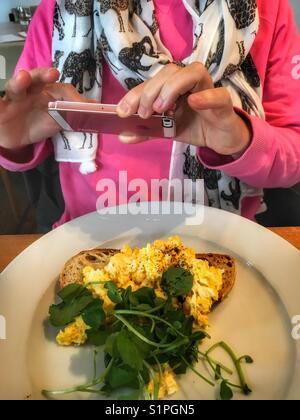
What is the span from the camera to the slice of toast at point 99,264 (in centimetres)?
49

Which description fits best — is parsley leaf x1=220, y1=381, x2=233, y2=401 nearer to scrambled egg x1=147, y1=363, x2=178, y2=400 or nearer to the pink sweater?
scrambled egg x1=147, y1=363, x2=178, y2=400

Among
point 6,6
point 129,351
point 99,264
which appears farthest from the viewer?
point 6,6

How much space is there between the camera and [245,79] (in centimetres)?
62

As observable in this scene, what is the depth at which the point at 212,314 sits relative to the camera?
1.56ft

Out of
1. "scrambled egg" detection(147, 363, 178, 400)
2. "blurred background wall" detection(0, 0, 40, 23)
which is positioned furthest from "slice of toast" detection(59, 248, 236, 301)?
"blurred background wall" detection(0, 0, 40, 23)

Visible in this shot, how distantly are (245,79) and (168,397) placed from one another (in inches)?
18.5

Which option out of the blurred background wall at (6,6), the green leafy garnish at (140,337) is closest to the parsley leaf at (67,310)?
the green leafy garnish at (140,337)

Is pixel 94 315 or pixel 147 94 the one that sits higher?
pixel 147 94

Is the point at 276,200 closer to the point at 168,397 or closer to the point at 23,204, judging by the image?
the point at 168,397

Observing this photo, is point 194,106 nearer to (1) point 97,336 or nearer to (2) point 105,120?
(2) point 105,120

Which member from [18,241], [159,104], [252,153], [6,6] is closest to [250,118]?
[252,153]

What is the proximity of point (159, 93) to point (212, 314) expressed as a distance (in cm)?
27

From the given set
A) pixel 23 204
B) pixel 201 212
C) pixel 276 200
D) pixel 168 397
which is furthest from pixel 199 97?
pixel 23 204

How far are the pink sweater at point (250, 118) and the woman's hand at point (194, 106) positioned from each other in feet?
0.09
